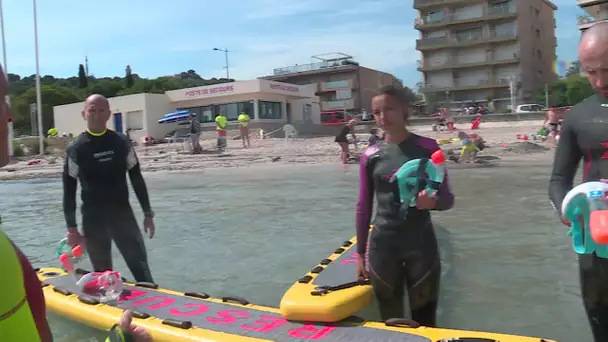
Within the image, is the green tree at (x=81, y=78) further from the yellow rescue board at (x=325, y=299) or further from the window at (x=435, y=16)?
the yellow rescue board at (x=325, y=299)

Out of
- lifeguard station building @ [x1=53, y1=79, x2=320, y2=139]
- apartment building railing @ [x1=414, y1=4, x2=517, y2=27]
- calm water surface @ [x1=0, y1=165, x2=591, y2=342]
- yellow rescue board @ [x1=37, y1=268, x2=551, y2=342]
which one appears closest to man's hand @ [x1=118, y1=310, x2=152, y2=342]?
yellow rescue board @ [x1=37, y1=268, x2=551, y2=342]

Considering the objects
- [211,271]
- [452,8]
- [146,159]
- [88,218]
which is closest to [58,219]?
[211,271]

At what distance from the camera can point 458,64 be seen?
51.1 m

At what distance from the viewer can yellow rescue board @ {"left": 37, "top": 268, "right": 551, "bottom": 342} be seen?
275 cm

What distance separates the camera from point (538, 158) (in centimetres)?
1598

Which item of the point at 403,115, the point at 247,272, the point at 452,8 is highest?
the point at 452,8

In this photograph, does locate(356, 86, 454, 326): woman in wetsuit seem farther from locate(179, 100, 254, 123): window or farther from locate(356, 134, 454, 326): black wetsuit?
locate(179, 100, 254, 123): window

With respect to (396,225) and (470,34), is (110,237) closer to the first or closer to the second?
(396,225)

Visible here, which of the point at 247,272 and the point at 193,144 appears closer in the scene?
the point at 247,272

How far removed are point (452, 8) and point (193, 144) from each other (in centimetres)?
3756

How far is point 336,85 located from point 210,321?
4987 centimetres

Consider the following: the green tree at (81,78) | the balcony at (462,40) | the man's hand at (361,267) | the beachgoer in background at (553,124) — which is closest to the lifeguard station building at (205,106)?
the beachgoer in background at (553,124)

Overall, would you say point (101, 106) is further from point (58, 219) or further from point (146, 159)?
point (146, 159)

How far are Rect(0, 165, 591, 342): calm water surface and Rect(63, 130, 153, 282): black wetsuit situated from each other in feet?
2.11
